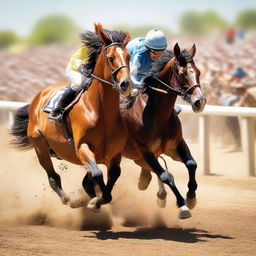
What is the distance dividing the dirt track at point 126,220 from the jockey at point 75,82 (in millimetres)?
1113

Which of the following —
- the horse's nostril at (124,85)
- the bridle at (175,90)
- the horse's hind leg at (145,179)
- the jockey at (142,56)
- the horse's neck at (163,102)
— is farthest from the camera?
the horse's hind leg at (145,179)

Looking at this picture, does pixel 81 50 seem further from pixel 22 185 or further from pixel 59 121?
pixel 22 185

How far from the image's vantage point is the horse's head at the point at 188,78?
25.1 ft

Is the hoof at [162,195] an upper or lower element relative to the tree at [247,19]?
lower

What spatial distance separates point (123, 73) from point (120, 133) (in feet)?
2.65

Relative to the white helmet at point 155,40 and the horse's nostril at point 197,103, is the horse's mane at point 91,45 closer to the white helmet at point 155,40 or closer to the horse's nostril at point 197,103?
the white helmet at point 155,40

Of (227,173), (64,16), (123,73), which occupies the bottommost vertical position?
(227,173)

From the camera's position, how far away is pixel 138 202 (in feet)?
30.8

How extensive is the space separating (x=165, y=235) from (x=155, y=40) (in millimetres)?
2115

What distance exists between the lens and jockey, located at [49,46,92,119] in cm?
827

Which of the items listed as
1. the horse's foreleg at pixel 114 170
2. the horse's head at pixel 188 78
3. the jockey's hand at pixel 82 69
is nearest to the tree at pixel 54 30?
the jockey's hand at pixel 82 69

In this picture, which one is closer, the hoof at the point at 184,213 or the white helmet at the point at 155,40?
the hoof at the point at 184,213

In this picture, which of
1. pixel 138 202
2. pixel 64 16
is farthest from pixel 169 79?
pixel 64 16

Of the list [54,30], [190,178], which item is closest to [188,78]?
[190,178]
